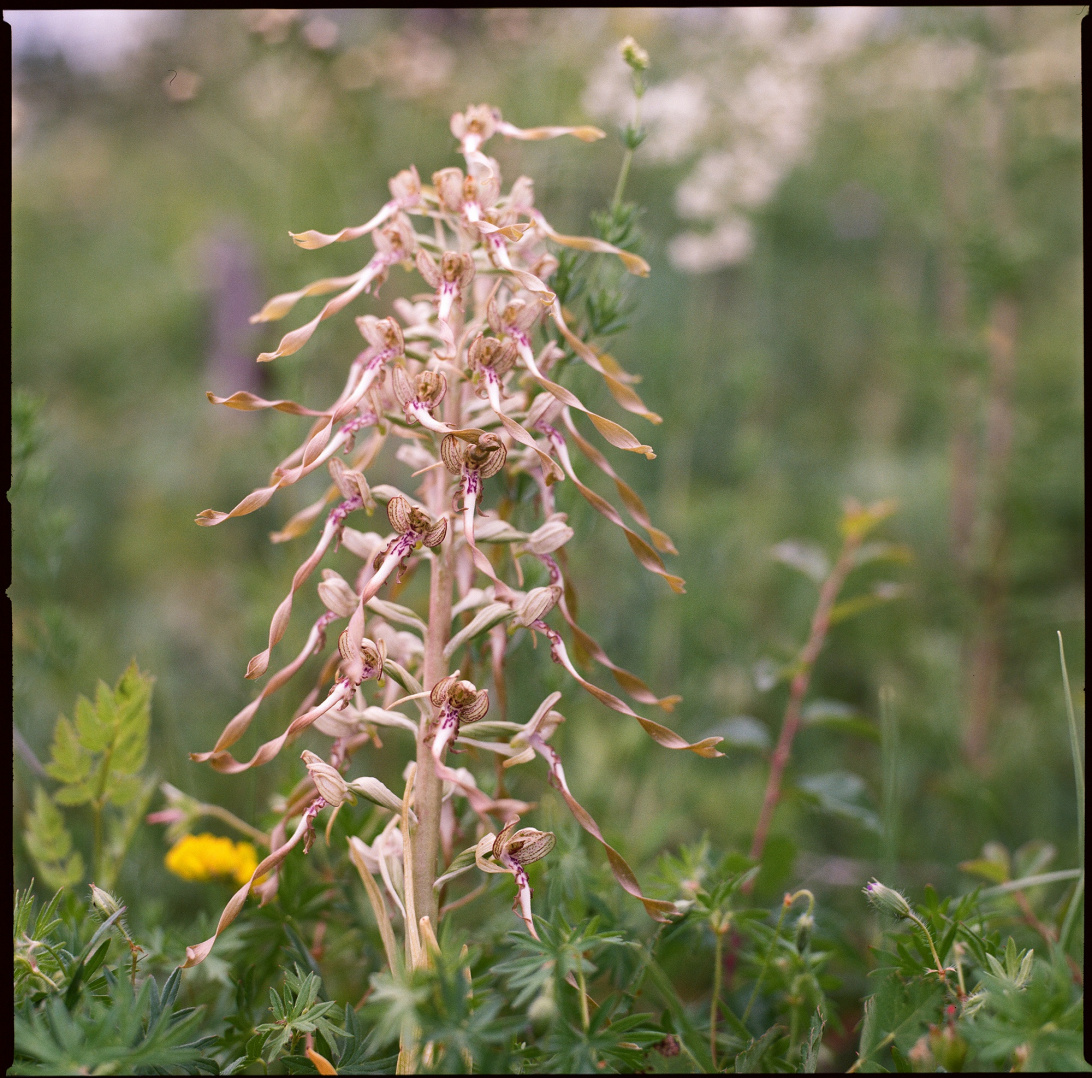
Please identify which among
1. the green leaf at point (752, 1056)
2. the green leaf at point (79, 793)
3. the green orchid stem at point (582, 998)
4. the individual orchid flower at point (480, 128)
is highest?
the individual orchid flower at point (480, 128)

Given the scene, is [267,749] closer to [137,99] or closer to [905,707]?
[905,707]

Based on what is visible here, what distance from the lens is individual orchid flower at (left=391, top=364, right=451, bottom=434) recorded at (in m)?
0.78

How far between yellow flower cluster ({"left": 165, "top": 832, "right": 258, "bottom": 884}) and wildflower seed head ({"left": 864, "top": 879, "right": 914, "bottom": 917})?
2.40 feet

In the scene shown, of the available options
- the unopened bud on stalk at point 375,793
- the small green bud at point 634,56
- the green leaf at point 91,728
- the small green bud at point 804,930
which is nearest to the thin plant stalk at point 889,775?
the small green bud at point 804,930

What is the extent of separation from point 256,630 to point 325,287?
95 cm

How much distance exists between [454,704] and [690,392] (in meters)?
1.45

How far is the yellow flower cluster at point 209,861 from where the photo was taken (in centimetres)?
112

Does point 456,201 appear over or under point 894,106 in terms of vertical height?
under

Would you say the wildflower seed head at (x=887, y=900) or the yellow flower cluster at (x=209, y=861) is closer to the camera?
the wildflower seed head at (x=887, y=900)

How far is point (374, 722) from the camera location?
0.82 metres

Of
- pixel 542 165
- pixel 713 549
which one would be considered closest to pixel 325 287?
pixel 542 165

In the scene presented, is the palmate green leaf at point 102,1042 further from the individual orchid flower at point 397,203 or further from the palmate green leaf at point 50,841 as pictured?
the individual orchid flower at point 397,203

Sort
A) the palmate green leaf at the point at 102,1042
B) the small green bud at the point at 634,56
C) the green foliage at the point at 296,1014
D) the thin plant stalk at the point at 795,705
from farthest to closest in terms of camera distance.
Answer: the thin plant stalk at the point at 795,705, the small green bud at the point at 634,56, the green foliage at the point at 296,1014, the palmate green leaf at the point at 102,1042

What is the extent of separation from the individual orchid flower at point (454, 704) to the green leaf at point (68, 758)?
19.3 inches
